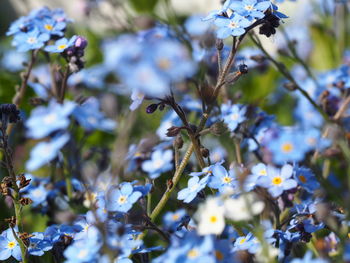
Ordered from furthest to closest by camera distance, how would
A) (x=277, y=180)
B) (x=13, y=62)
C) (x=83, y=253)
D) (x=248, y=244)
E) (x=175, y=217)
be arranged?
(x=13, y=62)
(x=175, y=217)
(x=277, y=180)
(x=248, y=244)
(x=83, y=253)

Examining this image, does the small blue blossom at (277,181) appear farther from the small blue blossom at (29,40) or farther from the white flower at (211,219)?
the small blue blossom at (29,40)

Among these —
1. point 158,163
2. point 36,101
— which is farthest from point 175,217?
point 36,101

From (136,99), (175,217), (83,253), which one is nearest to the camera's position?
(83,253)

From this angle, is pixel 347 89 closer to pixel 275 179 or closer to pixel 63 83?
pixel 275 179

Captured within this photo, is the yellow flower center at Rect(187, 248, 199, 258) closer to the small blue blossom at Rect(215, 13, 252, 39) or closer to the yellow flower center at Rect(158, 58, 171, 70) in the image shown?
the yellow flower center at Rect(158, 58, 171, 70)

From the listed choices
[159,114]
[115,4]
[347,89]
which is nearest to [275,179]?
[347,89]

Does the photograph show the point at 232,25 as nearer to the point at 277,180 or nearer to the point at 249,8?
the point at 249,8

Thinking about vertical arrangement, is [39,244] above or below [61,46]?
below
